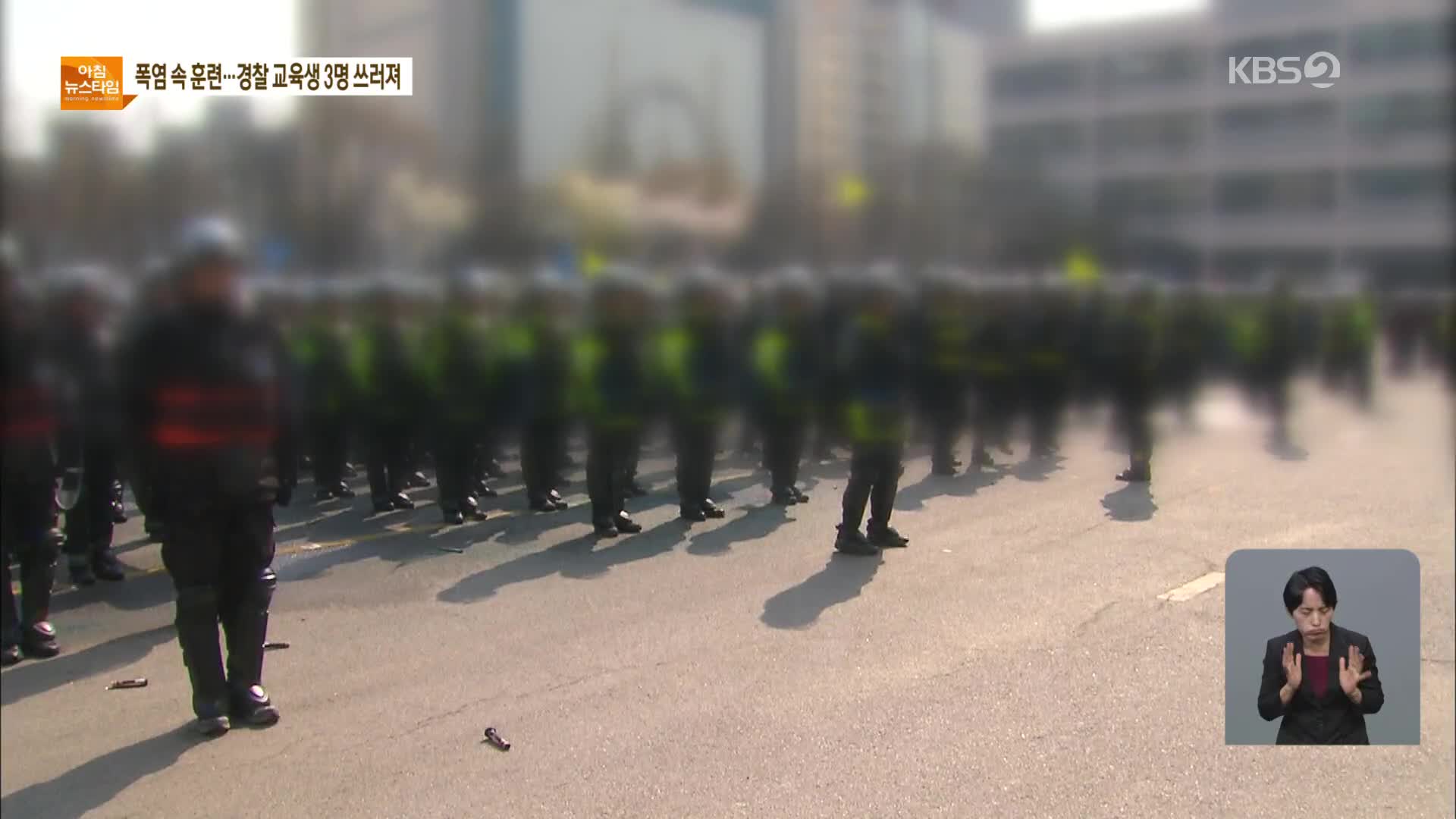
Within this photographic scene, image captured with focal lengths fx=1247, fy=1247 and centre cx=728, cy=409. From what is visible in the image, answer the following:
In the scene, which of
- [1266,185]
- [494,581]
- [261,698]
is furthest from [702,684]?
[1266,185]

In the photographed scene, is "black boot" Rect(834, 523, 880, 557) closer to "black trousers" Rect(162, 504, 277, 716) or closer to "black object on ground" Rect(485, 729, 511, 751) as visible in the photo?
"black object on ground" Rect(485, 729, 511, 751)

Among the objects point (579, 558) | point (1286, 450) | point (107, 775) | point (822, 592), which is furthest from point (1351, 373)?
point (107, 775)

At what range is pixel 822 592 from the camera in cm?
238

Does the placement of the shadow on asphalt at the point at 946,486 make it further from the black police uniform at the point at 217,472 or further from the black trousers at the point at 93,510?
the black trousers at the point at 93,510

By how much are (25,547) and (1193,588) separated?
2.09 meters

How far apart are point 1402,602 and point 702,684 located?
139cm

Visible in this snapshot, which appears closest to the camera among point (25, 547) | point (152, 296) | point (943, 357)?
point (152, 296)

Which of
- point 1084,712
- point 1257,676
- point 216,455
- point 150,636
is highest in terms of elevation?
point 216,455

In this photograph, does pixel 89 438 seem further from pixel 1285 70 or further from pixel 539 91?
pixel 1285 70

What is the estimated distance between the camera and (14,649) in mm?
1996

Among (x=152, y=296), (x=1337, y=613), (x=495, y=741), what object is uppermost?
(x=152, y=296)

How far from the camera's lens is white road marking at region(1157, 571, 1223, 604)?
243 centimetres

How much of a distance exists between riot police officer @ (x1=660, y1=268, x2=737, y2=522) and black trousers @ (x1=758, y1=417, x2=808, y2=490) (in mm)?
94

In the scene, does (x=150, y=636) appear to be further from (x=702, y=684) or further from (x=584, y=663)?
(x=702, y=684)
